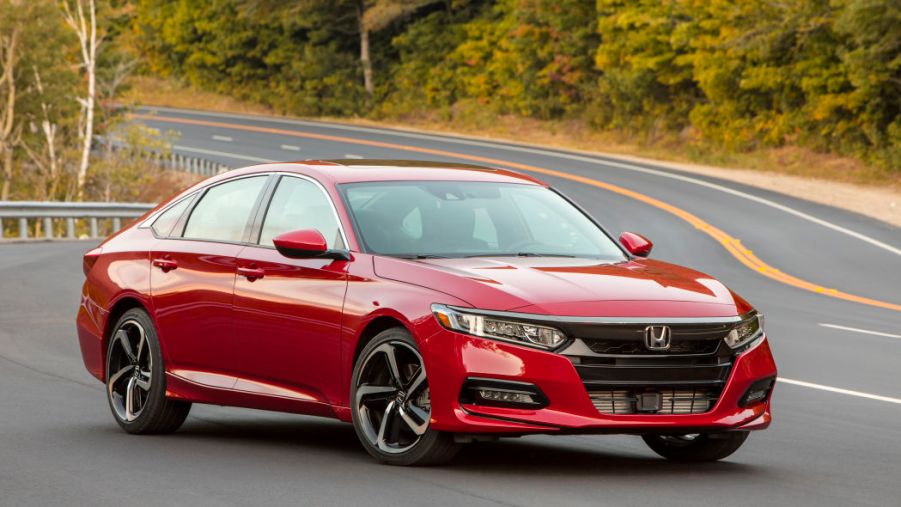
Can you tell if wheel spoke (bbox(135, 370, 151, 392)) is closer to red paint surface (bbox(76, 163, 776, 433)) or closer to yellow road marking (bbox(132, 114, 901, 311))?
red paint surface (bbox(76, 163, 776, 433))

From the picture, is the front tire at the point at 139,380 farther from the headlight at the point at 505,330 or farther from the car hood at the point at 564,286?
the headlight at the point at 505,330

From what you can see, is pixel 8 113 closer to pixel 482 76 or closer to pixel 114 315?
pixel 482 76

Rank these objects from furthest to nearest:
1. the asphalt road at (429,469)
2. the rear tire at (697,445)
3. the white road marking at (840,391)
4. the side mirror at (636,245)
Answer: the white road marking at (840,391) → the side mirror at (636,245) → the rear tire at (697,445) → the asphalt road at (429,469)

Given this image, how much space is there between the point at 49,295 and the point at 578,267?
11.8 m

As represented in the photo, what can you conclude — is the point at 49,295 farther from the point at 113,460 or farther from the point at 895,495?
the point at 895,495

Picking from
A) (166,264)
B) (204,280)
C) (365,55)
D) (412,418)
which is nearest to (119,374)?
(166,264)

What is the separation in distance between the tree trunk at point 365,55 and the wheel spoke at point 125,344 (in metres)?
55.9

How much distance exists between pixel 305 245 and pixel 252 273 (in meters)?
0.69

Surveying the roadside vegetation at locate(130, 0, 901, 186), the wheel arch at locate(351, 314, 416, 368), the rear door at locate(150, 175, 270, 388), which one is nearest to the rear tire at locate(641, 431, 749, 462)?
the wheel arch at locate(351, 314, 416, 368)

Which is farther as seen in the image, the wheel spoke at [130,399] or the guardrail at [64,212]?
the guardrail at [64,212]

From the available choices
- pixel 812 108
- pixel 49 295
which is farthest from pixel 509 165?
pixel 49 295

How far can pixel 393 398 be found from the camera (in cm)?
730

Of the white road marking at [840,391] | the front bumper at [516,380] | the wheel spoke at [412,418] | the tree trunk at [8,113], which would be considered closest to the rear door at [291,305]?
the wheel spoke at [412,418]

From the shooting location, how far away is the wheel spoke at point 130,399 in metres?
8.94
